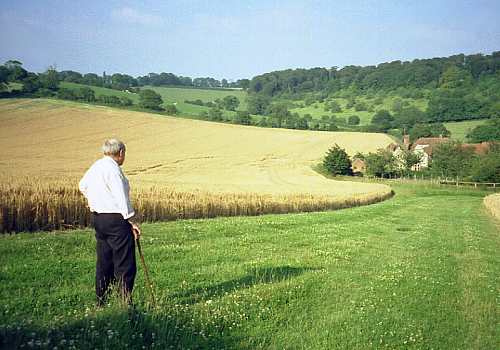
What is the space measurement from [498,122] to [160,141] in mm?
84541

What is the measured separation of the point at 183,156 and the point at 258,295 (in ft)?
186

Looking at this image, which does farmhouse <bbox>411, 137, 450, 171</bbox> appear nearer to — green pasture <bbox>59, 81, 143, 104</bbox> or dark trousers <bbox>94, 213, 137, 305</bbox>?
green pasture <bbox>59, 81, 143, 104</bbox>

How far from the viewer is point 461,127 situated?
411 feet

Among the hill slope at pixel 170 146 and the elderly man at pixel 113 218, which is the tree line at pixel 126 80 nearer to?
the hill slope at pixel 170 146

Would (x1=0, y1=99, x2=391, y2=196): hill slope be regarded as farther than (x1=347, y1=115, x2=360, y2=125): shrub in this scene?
No

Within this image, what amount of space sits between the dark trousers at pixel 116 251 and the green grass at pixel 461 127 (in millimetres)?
122344

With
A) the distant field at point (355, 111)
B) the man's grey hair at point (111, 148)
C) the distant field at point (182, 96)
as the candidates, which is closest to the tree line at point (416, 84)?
the distant field at point (355, 111)

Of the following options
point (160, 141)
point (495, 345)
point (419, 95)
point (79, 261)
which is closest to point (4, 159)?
point (160, 141)

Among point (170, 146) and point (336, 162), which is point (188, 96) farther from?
point (336, 162)

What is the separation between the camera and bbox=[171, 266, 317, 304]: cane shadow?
888 cm

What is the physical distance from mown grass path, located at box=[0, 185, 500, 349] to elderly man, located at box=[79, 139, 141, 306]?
2.01ft

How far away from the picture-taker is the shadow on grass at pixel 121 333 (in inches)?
221

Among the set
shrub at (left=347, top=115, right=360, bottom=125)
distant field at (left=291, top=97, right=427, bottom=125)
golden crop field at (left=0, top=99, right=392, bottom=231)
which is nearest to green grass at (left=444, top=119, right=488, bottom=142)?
distant field at (left=291, top=97, right=427, bottom=125)

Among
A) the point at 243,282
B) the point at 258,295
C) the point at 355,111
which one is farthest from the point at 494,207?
the point at 355,111
